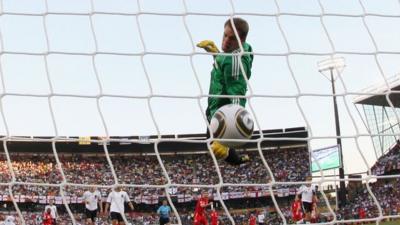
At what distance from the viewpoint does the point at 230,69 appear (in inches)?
168

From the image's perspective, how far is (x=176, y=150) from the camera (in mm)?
27844

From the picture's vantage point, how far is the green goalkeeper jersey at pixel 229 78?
423cm

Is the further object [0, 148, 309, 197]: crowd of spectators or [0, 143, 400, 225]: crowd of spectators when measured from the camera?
[0, 148, 309, 197]: crowd of spectators

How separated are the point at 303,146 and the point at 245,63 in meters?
24.1

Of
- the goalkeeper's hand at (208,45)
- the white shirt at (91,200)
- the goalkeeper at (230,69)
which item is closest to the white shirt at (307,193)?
the white shirt at (91,200)

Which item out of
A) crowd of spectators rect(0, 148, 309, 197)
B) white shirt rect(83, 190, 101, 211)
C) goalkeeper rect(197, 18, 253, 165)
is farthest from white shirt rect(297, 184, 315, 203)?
crowd of spectators rect(0, 148, 309, 197)

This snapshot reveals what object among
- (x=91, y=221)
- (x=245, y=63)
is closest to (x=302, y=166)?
(x=91, y=221)

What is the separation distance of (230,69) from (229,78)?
2.8 inches

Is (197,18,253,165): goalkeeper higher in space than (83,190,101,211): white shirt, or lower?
lower

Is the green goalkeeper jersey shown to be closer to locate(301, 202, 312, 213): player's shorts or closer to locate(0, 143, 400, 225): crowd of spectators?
locate(301, 202, 312, 213): player's shorts

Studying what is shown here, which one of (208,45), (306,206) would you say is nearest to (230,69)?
(208,45)

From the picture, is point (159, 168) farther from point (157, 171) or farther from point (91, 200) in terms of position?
point (91, 200)

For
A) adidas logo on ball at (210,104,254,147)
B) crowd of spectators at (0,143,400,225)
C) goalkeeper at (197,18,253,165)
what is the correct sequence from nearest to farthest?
adidas logo on ball at (210,104,254,147)
goalkeeper at (197,18,253,165)
crowd of spectators at (0,143,400,225)

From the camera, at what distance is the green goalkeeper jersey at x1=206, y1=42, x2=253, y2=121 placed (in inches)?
167
